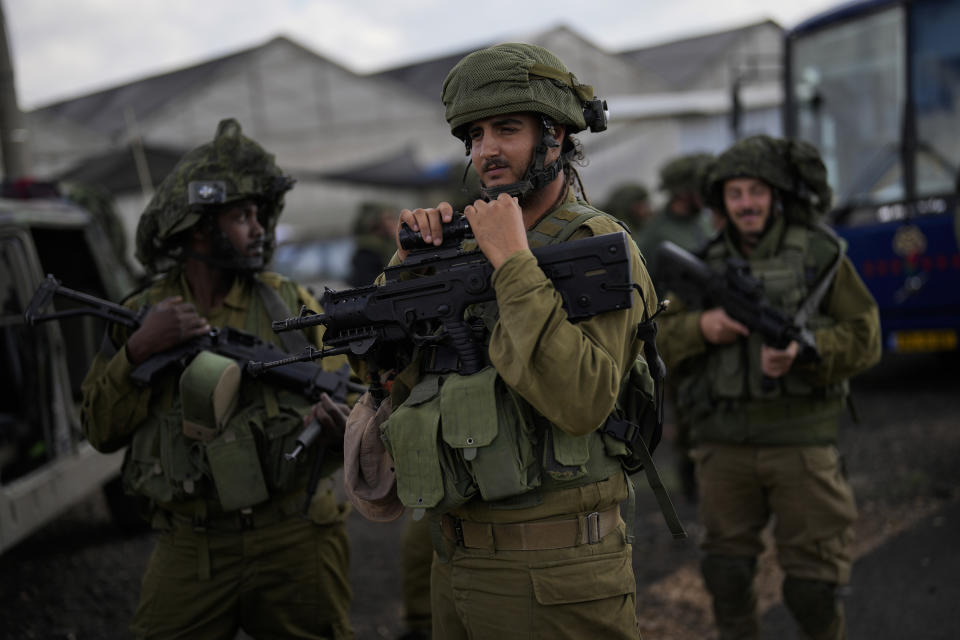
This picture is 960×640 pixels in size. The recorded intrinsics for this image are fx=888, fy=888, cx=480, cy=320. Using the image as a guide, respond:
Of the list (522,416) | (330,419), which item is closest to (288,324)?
(330,419)

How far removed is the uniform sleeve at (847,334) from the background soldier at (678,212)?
3.05 metres

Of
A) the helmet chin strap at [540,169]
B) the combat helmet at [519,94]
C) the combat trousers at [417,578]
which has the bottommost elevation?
the combat trousers at [417,578]

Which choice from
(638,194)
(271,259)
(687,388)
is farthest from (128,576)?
(638,194)

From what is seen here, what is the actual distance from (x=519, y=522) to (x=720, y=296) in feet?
6.42

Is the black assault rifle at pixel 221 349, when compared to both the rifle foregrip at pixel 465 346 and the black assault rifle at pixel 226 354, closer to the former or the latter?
the black assault rifle at pixel 226 354

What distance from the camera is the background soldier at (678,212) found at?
6.86 m

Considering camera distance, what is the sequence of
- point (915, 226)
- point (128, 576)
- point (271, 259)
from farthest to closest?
point (915, 226) → point (128, 576) → point (271, 259)

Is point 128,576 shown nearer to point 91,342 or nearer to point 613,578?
point 91,342

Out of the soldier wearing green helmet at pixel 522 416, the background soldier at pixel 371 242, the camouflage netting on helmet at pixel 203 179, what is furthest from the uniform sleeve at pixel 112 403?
the background soldier at pixel 371 242

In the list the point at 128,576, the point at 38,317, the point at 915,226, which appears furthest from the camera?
the point at 915,226

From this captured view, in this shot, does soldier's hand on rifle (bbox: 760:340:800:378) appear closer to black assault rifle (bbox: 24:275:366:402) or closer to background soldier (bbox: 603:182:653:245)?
black assault rifle (bbox: 24:275:366:402)

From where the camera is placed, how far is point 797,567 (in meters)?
3.56

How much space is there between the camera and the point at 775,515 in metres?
3.65

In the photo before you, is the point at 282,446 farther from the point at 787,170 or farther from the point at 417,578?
the point at 787,170
